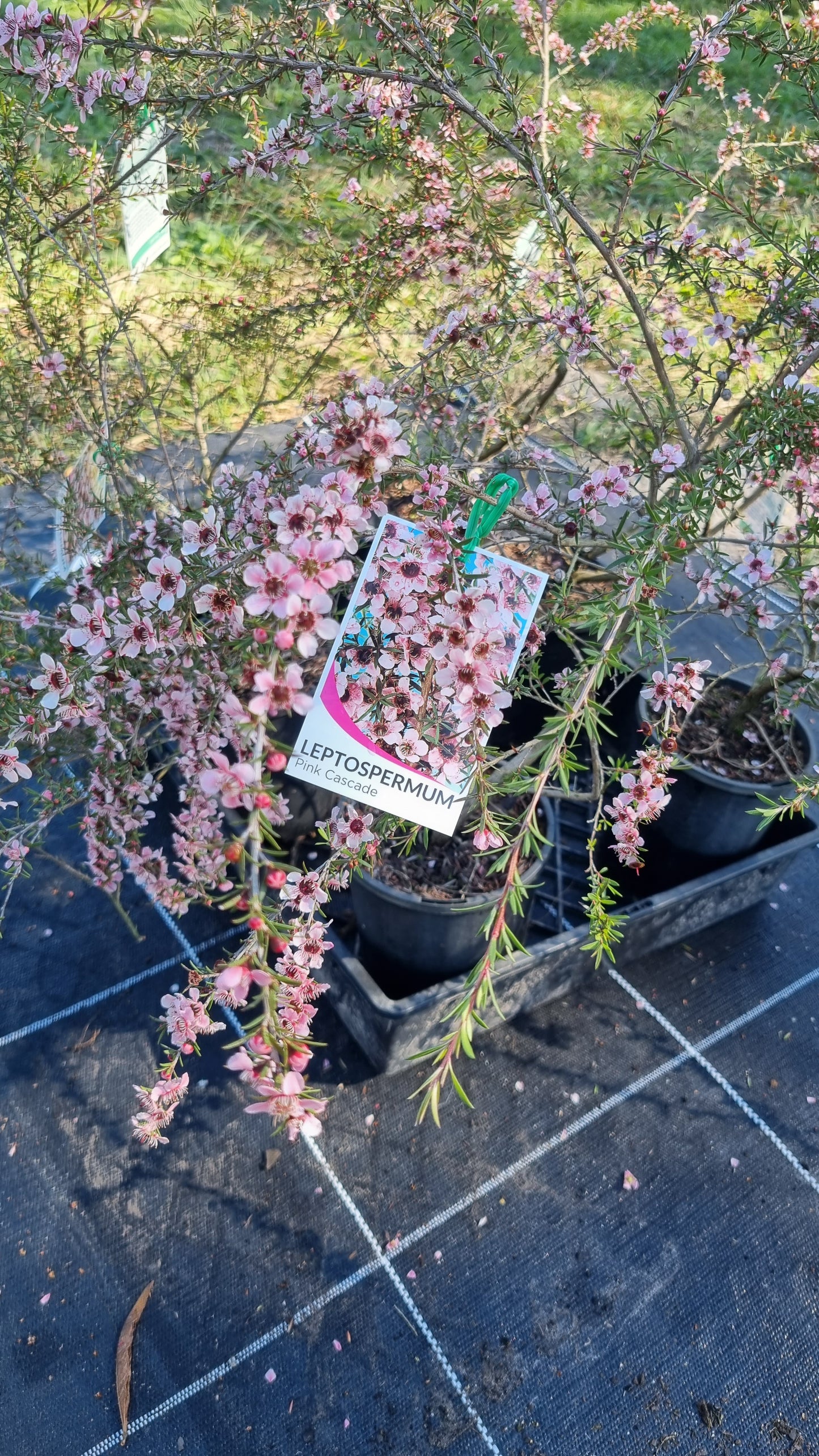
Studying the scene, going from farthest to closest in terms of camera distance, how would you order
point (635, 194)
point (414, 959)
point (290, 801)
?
point (635, 194) → point (290, 801) → point (414, 959)

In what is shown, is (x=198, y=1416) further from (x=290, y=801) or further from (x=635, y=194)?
(x=635, y=194)

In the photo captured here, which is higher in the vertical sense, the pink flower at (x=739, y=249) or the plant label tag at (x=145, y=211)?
the pink flower at (x=739, y=249)

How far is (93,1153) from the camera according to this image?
206cm

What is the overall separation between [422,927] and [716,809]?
3.01ft

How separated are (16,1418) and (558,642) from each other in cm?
244

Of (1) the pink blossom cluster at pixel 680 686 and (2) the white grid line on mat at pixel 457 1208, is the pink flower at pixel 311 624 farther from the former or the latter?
(2) the white grid line on mat at pixel 457 1208

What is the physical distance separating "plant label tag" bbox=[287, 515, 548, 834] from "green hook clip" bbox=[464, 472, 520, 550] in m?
0.04

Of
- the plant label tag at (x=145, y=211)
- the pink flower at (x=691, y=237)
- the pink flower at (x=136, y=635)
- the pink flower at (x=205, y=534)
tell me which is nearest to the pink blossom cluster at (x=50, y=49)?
the plant label tag at (x=145, y=211)

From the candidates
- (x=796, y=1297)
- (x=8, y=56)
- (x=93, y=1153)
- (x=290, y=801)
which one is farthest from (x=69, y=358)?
(x=796, y=1297)

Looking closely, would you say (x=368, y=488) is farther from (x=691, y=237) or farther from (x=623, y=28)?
(x=623, y=28)

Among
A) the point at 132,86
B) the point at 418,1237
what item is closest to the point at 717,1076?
the point at 418,1237

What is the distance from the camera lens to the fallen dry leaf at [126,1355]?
1.71 metres

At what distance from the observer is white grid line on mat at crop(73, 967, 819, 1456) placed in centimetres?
173

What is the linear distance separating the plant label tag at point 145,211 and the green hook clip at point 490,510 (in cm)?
135
